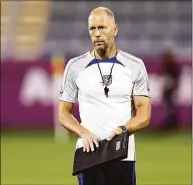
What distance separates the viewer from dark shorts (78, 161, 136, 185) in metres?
6.41

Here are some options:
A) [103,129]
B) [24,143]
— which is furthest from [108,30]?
[24,143]

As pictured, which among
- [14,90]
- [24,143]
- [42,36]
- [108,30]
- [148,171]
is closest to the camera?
[108,30]

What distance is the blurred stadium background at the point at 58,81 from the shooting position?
561 inches

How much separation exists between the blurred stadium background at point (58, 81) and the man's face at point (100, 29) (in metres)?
5.83

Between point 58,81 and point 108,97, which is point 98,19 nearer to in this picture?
point 108,97

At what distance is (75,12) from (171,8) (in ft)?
10.4

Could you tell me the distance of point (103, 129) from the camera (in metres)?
6.37

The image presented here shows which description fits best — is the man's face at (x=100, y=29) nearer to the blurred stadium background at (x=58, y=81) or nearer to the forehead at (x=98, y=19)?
the forehead at (x=98, y=19)

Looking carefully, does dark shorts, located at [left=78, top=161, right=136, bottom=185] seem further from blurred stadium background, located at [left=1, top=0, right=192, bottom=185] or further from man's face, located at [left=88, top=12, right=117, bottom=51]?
blurred stadium background, located at [left=1, top=0, right=192, bottom=185]

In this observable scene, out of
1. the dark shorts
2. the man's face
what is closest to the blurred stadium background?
the dark shorts

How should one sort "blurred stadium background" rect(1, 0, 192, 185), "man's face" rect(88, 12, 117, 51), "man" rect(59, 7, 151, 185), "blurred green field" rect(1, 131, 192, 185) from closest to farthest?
"man's face" rect(88, 12, 117, 51)
"man" rect(59, 7, 151, 185)
"blurred green field" rect(1, 131, 192, 185)
"blurred stadium background" rect(1, 0, 192, 185)

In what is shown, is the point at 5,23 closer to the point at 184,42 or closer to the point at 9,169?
the point at 184,42

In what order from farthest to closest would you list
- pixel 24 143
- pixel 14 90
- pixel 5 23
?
pixel 5 23 → pixel 14 90 → pixel 24 143

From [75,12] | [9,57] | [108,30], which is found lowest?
[108,30]
